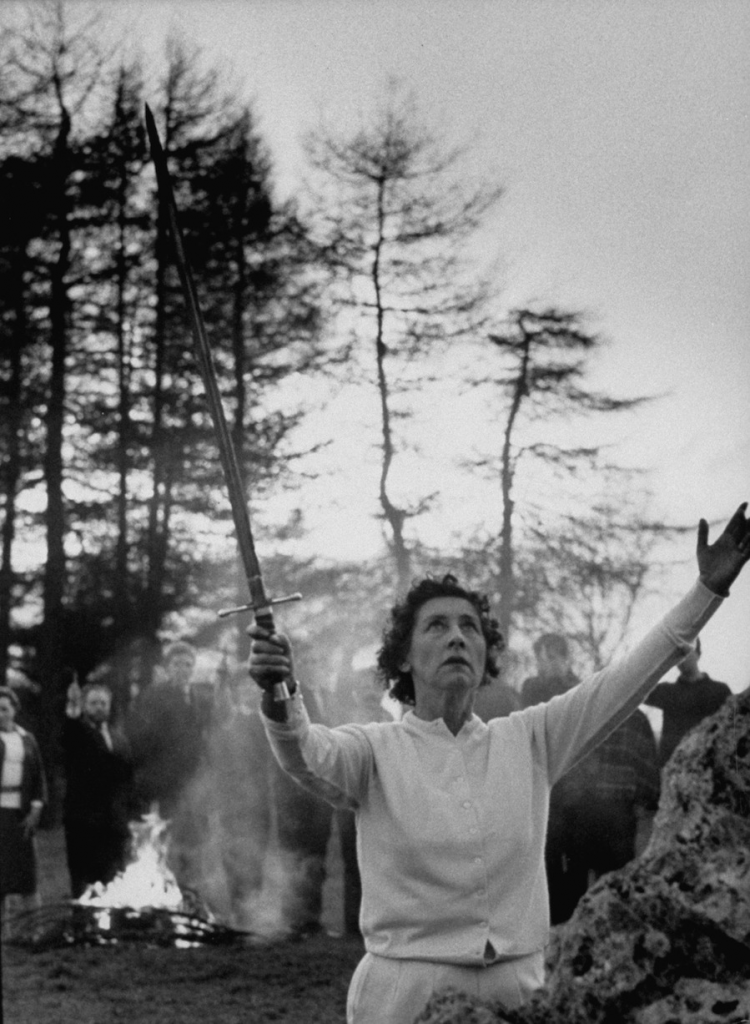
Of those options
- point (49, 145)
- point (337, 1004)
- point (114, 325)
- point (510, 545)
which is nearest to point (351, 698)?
point (510, 545)

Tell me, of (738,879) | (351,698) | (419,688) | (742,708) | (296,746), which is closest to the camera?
(738,879)

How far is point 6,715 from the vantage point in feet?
19.8

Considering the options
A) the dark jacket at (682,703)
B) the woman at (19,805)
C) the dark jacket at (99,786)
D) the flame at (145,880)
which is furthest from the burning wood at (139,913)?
the dark jacket at (682,703)

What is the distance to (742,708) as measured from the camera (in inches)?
53.6

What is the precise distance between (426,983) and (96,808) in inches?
178

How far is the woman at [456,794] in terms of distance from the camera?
1788 mm

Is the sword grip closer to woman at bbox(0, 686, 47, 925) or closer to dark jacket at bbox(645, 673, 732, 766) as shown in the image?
dark jacket at bbox(645, 673, 732, 766)

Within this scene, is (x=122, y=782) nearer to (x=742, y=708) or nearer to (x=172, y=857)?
(x=172, y=857)

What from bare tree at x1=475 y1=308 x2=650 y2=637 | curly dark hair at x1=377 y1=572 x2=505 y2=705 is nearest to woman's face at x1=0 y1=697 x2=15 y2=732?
bare tree at x1=475 y1=308 x2=650 y2=637

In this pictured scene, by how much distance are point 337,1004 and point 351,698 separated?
1.54m

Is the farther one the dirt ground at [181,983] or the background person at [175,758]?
the background person at [175,758]

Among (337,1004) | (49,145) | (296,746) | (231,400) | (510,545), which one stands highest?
(49,145)

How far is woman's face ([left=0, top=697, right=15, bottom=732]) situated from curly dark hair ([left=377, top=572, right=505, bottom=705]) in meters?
4.16

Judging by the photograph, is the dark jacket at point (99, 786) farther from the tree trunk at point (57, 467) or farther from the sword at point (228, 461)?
the sword at point (228, 461)
